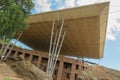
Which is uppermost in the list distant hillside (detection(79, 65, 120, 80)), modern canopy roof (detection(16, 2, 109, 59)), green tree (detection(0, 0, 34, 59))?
modern canopy roof (detection(16, 2, 109, 59))

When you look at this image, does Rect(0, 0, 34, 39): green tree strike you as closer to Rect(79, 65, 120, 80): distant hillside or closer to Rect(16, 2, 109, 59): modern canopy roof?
Rect(16, 2, 109, 59): modern canopy roof

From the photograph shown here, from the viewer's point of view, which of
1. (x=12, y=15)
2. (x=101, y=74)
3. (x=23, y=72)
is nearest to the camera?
(x=12, y=15)

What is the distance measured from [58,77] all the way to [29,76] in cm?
1736

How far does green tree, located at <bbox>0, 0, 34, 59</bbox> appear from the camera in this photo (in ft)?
52.0

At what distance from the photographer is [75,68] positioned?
43.5m

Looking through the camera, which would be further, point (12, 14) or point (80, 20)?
point (80, 20)

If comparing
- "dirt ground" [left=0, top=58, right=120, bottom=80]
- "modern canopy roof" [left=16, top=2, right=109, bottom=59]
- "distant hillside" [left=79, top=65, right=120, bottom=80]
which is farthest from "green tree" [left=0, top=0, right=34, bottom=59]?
"distant hillside" [left=79, top=65, right=120, bottom=80]

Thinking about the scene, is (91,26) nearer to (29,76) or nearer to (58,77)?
(29,76)

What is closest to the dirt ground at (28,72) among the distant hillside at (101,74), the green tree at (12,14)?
the distant hillside at (101,74)

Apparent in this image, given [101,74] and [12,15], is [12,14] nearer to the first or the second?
[12,15]

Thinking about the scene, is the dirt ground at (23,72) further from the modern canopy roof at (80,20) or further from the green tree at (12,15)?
the modern canopy roof at (80,20)

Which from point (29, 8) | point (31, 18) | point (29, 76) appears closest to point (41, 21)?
point (31, 18)

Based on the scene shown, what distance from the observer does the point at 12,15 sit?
16672 millimetres

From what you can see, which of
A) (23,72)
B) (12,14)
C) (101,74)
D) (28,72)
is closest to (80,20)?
(28,72)
